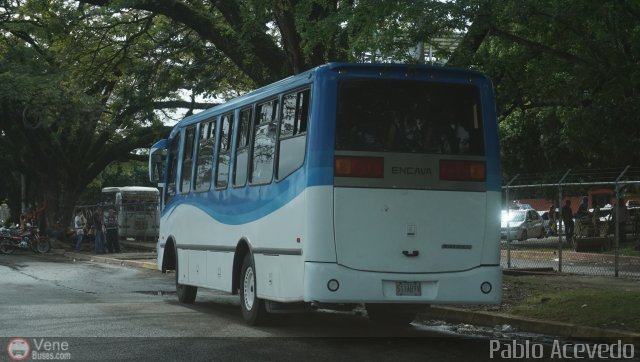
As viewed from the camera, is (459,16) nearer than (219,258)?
Yes

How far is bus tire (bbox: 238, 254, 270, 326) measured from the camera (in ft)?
38.8

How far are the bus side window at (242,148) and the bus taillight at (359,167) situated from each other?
2604 millimetres

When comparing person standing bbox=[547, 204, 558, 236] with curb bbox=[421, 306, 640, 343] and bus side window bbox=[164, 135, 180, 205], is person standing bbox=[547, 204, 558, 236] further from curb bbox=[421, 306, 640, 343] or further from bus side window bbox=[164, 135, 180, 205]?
bus side window bbox=[164, 135, 180, 205]

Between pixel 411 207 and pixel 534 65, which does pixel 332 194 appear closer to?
pixel 411 207

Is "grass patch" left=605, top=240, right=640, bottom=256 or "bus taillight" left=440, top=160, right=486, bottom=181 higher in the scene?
"bus taillight" left=440, top=160, right=486, bottom=181

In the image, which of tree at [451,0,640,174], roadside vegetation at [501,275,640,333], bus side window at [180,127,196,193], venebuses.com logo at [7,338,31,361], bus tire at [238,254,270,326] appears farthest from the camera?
bus side window at [180,127,196,193]

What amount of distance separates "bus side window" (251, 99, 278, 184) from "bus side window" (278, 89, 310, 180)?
31 centimetres

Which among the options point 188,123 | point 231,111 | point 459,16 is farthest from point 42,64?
point 459,16

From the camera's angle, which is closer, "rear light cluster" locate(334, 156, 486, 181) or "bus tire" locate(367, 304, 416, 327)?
"rear light cluster" locate(334, 156, 486, 181)

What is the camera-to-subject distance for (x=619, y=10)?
36.6ft

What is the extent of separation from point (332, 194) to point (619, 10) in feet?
14.6

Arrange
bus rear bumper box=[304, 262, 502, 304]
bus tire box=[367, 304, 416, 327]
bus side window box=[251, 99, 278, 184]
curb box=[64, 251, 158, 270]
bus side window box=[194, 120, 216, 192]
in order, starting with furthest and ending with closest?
1. curb box=[64, 251, 158, 270]
2. bus side window box=[194, 120, 216, 192]
3. bus tire box=[367, 304, 416, 327]
4. bus side window box=[251, 99, 278, 184]
5. bus rear bumper box=[304, 262, 502, 304]

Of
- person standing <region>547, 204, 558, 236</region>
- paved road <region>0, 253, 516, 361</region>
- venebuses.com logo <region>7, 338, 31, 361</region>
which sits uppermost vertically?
person standing <region>547, 204, 558, 236</region>

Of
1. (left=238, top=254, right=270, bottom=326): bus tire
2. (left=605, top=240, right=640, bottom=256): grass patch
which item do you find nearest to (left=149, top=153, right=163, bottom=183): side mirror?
(left=238, top=254, right=270, bottom=326): bus tire
